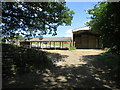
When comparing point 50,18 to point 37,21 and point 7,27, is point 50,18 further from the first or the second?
point 7,27

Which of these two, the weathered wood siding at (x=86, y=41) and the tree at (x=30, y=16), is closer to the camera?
the tree at (x=30, y=16)

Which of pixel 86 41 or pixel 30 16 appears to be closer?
pixel 30 16

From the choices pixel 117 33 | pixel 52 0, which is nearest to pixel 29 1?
pixel 52 0

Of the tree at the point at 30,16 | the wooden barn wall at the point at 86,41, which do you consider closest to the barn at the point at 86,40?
the wooden barn wall at the point at 86,41

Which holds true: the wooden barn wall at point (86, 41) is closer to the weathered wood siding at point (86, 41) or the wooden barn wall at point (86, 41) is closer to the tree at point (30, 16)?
the weathered wood siding at point (86, 41)

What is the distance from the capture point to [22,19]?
354 inches

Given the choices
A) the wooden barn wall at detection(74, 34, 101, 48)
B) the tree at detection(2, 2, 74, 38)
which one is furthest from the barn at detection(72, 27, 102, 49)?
the tree at detection(2, 2, 74, 38)

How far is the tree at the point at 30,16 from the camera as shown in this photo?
7.94m

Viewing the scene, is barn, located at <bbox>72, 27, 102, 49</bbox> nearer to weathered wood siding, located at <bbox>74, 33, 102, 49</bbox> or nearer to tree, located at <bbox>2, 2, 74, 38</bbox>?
weathered wood siding, located at <bbox>74, 33, 102, 49</bbox>

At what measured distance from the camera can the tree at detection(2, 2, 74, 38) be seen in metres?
7.94

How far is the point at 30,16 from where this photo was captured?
8.97 meters

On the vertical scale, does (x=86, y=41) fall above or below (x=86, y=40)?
below

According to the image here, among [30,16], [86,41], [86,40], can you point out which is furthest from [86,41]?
[30,16]

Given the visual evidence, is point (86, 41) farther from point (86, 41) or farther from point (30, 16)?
point (30, 16)
